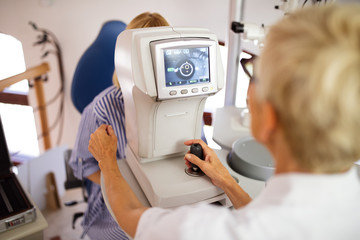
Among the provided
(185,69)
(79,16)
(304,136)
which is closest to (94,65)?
(79,16)

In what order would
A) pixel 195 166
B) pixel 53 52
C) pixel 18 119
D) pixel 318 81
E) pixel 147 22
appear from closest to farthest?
pixel 318 81
pixel 195 166
pixel 147 22
pixel 53 52
pixel 18 119

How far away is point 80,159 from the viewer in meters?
1.33

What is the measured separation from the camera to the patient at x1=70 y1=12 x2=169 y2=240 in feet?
4.09

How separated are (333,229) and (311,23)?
38 centimetres

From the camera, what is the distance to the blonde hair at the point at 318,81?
447 mm

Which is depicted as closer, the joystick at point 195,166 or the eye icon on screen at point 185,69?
the eye icon on screen at point 185,69

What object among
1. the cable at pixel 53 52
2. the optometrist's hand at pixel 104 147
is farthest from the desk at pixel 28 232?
the cable at pixel 53 52

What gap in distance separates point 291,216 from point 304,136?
6.0 inches

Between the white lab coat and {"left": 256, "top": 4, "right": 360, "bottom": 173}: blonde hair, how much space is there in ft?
0.18

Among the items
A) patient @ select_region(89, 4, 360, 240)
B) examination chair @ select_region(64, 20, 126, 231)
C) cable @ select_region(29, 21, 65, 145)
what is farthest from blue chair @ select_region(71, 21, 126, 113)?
patient @ select_region(89, 4, 360, 240)

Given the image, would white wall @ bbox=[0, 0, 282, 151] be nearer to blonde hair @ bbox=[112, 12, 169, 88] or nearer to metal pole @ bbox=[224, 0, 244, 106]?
metal pole @ bbox=[224, 0, 244, 106]

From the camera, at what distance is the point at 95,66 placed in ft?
6.11

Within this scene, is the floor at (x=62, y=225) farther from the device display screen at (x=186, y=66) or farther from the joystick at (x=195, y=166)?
the device display screen at (x=186, y=66)

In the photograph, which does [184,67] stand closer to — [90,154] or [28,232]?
[90,154]
